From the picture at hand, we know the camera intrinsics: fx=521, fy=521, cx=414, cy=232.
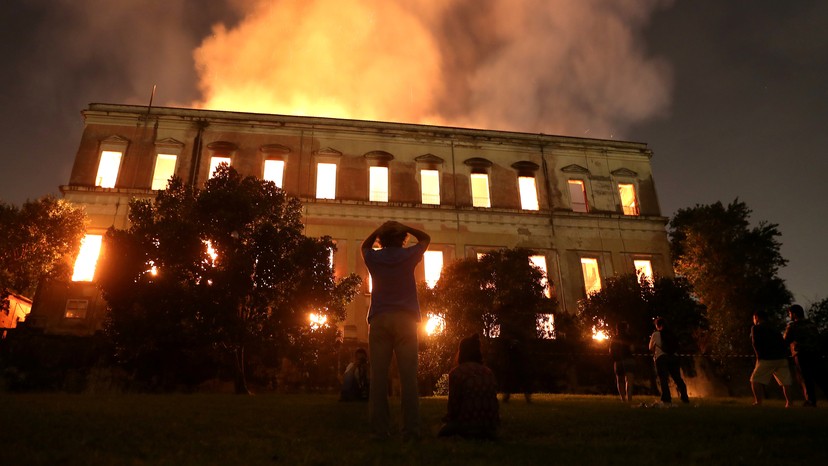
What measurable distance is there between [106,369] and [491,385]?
19290 millimetres

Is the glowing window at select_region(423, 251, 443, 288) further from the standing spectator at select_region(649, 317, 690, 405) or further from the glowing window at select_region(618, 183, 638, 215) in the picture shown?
the standing spectator at select_region(649, 317, 690, 405)

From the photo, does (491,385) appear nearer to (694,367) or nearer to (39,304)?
(694,367)

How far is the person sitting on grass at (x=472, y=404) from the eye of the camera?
585 cm

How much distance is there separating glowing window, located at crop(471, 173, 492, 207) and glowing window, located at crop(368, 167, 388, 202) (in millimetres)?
5349

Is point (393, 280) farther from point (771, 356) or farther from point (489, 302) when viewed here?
point (489, 302)

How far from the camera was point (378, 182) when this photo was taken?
1219 inches

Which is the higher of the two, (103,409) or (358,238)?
(358,238)

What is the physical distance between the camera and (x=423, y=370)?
18.4 metres

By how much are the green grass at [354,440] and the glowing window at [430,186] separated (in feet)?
76.9

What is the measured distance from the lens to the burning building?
95.0ft

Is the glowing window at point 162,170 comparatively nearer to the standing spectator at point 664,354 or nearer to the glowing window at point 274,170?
the glowing window at point 274,170

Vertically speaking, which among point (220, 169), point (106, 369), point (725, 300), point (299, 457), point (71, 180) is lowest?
point (299, 457)

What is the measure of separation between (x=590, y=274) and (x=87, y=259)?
89.6 feet

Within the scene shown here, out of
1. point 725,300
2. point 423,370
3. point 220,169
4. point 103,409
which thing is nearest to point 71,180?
point 220,169
